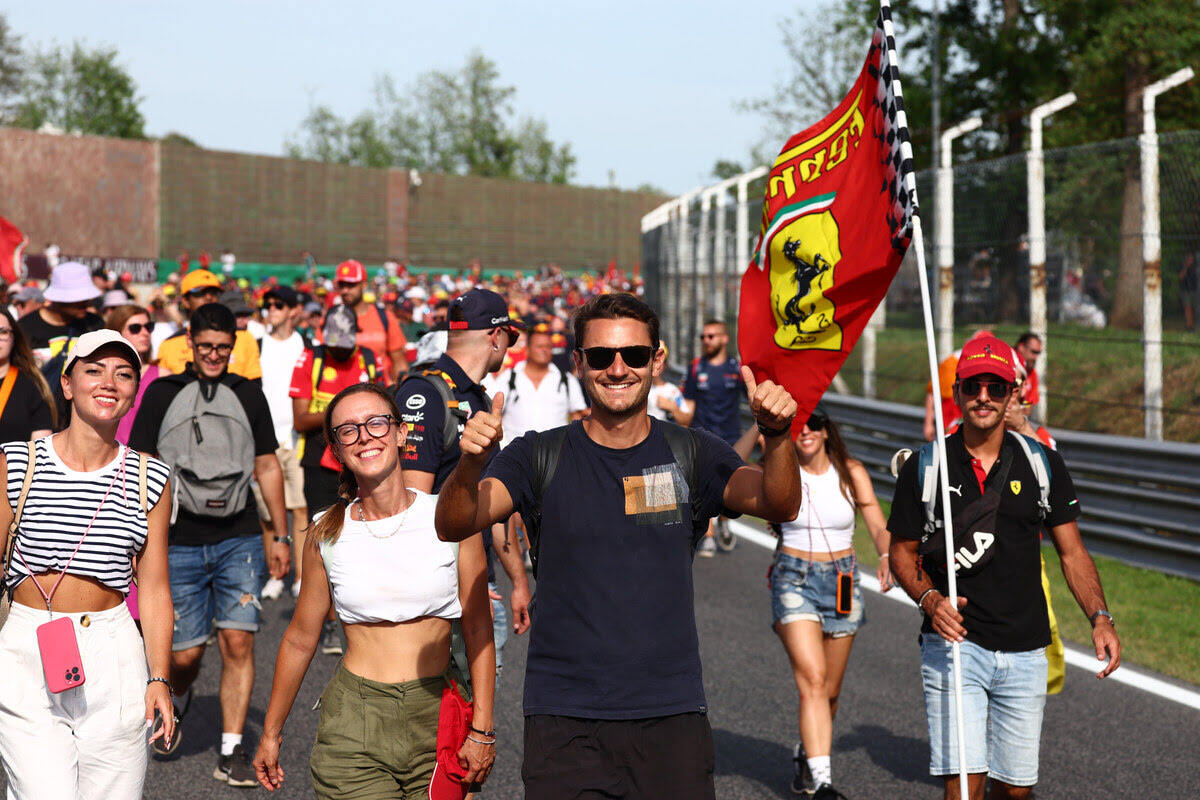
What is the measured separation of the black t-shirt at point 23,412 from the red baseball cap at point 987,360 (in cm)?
422

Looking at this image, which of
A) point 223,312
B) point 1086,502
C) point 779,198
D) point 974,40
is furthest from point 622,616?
point 974,40

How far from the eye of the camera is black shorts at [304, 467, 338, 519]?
828 cm

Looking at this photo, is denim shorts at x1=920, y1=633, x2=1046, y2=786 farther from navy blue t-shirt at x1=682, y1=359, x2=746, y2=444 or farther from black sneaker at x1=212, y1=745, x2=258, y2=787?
navy blue t-shirt at x1=682, y1=359, x2=746, y2=444

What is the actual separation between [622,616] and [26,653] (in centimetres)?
198

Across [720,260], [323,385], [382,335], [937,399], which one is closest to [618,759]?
[937,399]

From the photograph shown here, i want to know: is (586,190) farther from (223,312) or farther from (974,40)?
(223,312)

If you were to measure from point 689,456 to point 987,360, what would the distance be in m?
1.82

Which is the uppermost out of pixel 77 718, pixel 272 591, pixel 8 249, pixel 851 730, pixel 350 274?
pixel 8 249

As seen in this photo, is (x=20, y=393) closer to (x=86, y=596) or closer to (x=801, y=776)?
(x=86, y=596)

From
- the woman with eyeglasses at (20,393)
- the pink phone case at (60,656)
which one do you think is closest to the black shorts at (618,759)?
the pink phone case at (60,656)

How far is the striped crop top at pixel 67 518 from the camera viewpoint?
169 inches

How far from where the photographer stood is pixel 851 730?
22.8 feet

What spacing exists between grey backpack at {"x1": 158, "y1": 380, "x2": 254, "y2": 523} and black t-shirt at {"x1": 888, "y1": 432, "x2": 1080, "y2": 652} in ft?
10.2

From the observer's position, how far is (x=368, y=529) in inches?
170
